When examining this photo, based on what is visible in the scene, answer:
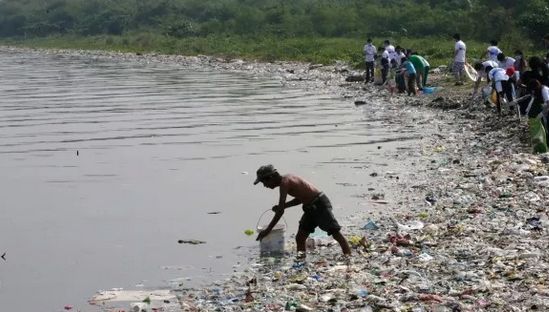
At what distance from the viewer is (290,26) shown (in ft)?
200

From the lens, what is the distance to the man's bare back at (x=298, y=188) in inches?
361

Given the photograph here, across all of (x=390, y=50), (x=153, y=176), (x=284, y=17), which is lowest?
(x=153, y=176)

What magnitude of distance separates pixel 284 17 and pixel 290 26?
134 inches

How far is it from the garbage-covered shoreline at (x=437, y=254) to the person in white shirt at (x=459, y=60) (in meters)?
8.14

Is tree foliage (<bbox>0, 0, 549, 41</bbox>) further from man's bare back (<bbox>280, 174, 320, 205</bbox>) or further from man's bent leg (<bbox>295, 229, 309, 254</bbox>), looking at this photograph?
man's bare back (<bbox>280, 174, 320, 205</bbox>)

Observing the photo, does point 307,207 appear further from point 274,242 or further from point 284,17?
point 284,17

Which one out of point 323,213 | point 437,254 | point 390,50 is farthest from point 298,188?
point 390,50

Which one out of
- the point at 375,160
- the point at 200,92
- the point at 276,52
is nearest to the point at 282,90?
the point at 200,92

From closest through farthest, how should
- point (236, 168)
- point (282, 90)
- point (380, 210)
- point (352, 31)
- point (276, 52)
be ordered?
point (380, 210), point (236, 168), point (282, 90), point (276, 52), point (352, 31)

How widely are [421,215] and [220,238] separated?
8.86ft

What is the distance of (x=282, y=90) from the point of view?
31.0 metres

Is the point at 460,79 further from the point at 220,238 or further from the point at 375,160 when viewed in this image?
the point at 220,238

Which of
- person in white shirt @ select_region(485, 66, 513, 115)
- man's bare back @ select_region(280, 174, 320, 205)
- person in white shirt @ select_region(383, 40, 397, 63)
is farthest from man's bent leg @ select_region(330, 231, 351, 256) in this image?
person in white shirt @ select_region(383, 40, 397, 63)

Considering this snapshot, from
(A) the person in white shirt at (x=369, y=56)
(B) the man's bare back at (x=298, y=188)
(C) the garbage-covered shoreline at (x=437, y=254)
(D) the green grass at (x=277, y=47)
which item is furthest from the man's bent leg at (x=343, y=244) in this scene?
(D) the green grass at (x=277, y=47)
